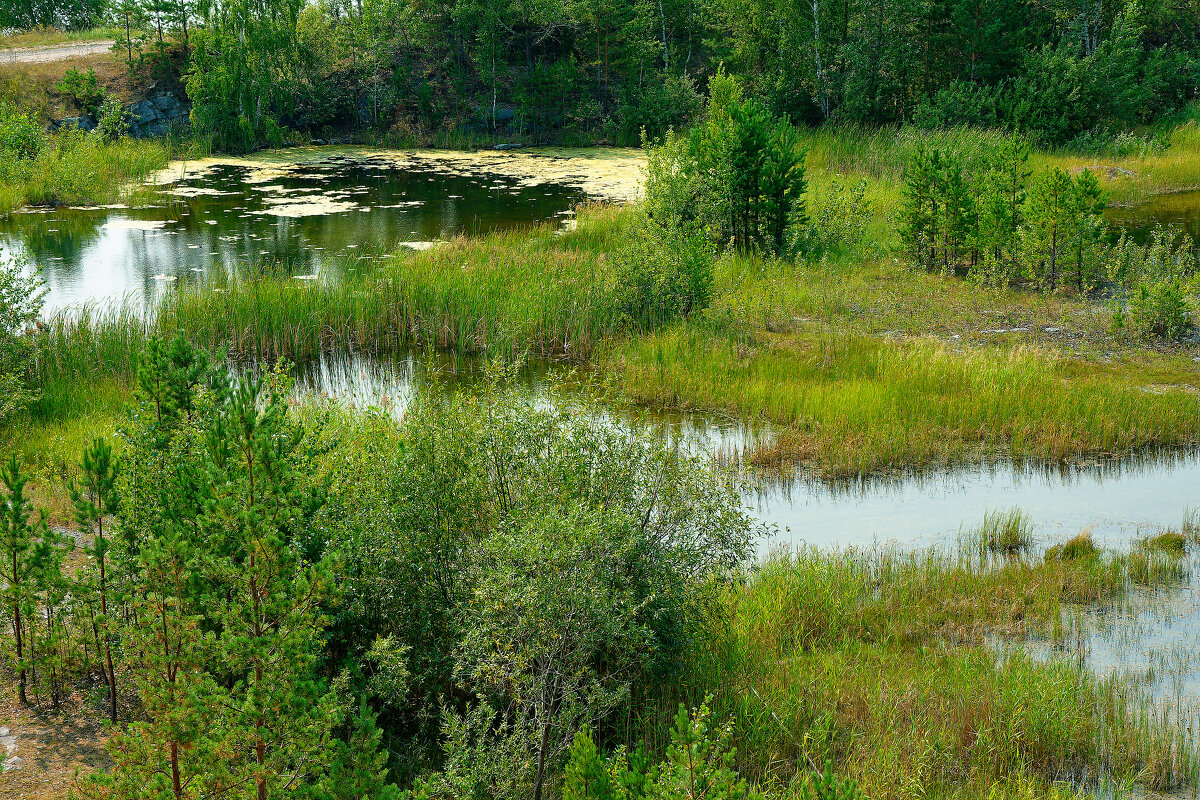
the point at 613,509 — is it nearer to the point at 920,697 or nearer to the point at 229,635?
the point at 920,697

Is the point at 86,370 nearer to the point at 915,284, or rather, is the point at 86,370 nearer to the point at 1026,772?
the point at 1026,772

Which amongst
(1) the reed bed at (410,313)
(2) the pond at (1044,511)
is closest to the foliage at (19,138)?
(1) the reed bed at (410,313)

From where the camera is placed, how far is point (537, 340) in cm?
1252

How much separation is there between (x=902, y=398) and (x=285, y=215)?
16.5 meters

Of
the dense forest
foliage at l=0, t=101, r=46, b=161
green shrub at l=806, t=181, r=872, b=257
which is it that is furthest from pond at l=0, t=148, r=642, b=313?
green shrub at l=806, t=181, r=872, b=257

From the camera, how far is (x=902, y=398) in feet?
31.8

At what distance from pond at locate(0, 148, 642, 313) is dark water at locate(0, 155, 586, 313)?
32 millimetres

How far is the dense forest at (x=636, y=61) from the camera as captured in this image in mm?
28625

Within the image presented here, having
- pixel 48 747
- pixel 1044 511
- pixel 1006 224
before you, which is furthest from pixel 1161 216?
pixel 48 747

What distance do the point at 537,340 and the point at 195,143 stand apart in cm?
2436

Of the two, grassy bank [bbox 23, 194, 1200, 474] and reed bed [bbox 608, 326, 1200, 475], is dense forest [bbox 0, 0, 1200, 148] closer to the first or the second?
grassy bank [bbox 23, 194, 1200, 474]

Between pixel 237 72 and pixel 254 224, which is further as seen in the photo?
pixel 237 72

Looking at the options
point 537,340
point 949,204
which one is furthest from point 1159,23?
point 537,340

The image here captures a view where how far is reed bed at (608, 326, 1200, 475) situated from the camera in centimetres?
888
